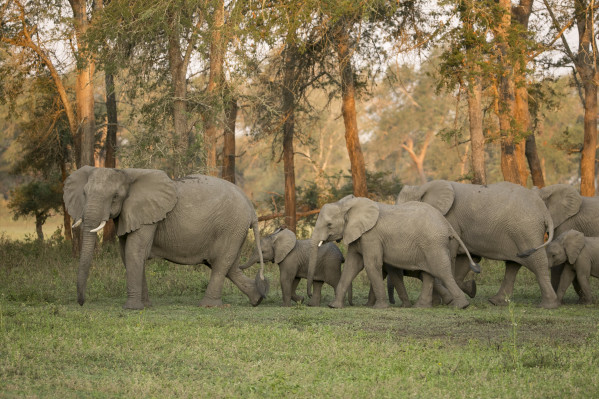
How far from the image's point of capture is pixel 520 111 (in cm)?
2173

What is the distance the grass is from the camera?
6406 mm

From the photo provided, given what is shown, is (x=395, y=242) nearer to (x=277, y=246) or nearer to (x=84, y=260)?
(x=277, y=246)

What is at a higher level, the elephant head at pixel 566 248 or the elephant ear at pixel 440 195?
the elephant ear at pixel 440 195

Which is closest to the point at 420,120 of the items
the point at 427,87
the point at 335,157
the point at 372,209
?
the point at 427,87

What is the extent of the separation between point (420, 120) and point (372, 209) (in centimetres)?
5062

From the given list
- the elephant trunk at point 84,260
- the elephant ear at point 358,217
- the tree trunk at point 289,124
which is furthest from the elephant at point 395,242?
the tree trunk at point 289,124

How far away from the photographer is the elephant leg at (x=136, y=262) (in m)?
11.5

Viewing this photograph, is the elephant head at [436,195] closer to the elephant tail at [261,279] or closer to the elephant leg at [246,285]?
Result: the elephant tail at [261,279]

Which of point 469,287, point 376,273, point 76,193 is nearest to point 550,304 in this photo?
point 469,287

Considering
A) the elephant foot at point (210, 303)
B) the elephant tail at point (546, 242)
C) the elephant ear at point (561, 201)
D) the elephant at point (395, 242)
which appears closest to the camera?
the elephant at point (395, 242)

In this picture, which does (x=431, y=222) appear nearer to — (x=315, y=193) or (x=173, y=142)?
(x=173, y=142)

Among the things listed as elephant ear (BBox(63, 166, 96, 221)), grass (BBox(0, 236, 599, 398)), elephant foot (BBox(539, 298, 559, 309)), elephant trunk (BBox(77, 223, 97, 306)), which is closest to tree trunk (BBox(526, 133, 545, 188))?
elephant foot (BBox(539, 298, 559, 309))

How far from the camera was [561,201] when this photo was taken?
46.2 ft

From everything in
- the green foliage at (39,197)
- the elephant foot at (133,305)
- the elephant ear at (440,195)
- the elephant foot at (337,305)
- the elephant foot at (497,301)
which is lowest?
the elephant foot at (497,301)
